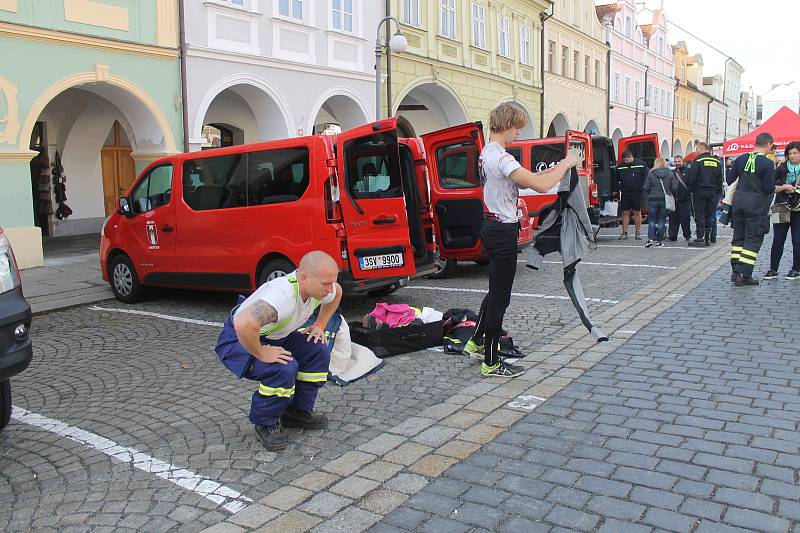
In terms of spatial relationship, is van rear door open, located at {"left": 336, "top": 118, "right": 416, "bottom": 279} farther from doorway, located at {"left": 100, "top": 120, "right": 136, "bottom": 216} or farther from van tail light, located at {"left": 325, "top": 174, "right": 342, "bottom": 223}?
doorway, located at {"left": 100, "top": 120, "right": 136, "bottom": 216}

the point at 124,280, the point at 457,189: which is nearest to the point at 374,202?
the point at 457,189

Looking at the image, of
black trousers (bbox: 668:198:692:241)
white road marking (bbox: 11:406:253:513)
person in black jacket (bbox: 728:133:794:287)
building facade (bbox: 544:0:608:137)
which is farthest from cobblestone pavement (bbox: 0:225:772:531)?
building facade (bbox: 544:0:608:137)

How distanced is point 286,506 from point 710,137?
7583cm

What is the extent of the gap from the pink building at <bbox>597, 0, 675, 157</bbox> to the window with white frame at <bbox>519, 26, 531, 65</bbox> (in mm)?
12309

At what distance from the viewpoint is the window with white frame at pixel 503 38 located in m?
26.9

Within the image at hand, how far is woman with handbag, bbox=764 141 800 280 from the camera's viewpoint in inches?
383

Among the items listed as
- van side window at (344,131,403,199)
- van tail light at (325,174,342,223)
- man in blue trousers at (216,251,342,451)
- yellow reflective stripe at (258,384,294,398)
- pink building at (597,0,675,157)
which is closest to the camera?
man in blue trousers at (216,251,342,451)

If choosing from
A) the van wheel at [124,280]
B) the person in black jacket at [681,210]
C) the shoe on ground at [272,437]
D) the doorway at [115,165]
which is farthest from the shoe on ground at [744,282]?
the doorway at [115,165]

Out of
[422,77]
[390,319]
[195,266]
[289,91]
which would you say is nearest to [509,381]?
[390,319]

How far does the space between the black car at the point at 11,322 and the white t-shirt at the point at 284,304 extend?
123 cm

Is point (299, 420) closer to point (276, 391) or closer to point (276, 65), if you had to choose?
point (276, 391)

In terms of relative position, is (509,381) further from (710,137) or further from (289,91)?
(710,137)

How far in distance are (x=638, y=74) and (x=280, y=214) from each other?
43.4 m

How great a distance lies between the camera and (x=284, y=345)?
418 cm
